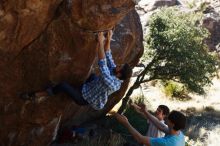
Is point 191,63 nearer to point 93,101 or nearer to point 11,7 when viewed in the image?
point 93,101

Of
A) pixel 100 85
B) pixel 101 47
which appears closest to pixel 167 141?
pixel 100 85

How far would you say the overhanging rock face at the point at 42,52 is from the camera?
29.8 ft

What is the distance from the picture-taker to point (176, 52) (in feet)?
68.6

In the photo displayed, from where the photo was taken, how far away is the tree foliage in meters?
20.9

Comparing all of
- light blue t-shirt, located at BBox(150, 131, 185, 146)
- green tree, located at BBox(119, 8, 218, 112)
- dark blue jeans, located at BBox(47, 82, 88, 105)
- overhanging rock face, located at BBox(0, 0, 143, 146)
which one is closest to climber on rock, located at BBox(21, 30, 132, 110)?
dark blue jeans, located at BBox(47, 82, 88, 105)

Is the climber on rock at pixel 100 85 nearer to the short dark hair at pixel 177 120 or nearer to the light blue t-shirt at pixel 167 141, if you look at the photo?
the short dark hair at pixel 177 120

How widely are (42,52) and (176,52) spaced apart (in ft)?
39.1

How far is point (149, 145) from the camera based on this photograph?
736cm

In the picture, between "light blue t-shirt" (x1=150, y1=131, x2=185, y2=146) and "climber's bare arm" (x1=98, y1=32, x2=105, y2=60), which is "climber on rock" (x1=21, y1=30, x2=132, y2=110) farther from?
"light blue t-shirt" (x1=150, y1=131, x2=185, y2=146)

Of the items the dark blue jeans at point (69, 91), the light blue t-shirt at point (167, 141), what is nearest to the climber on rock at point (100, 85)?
the dark blue jeans at point (69, 91)

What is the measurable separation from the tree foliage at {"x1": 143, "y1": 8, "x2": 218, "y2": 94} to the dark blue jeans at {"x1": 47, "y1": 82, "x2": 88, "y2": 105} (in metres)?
11.3

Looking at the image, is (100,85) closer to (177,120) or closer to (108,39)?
(108,39)

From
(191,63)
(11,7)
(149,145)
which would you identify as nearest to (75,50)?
(11,7)

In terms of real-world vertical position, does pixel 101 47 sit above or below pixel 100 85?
above
